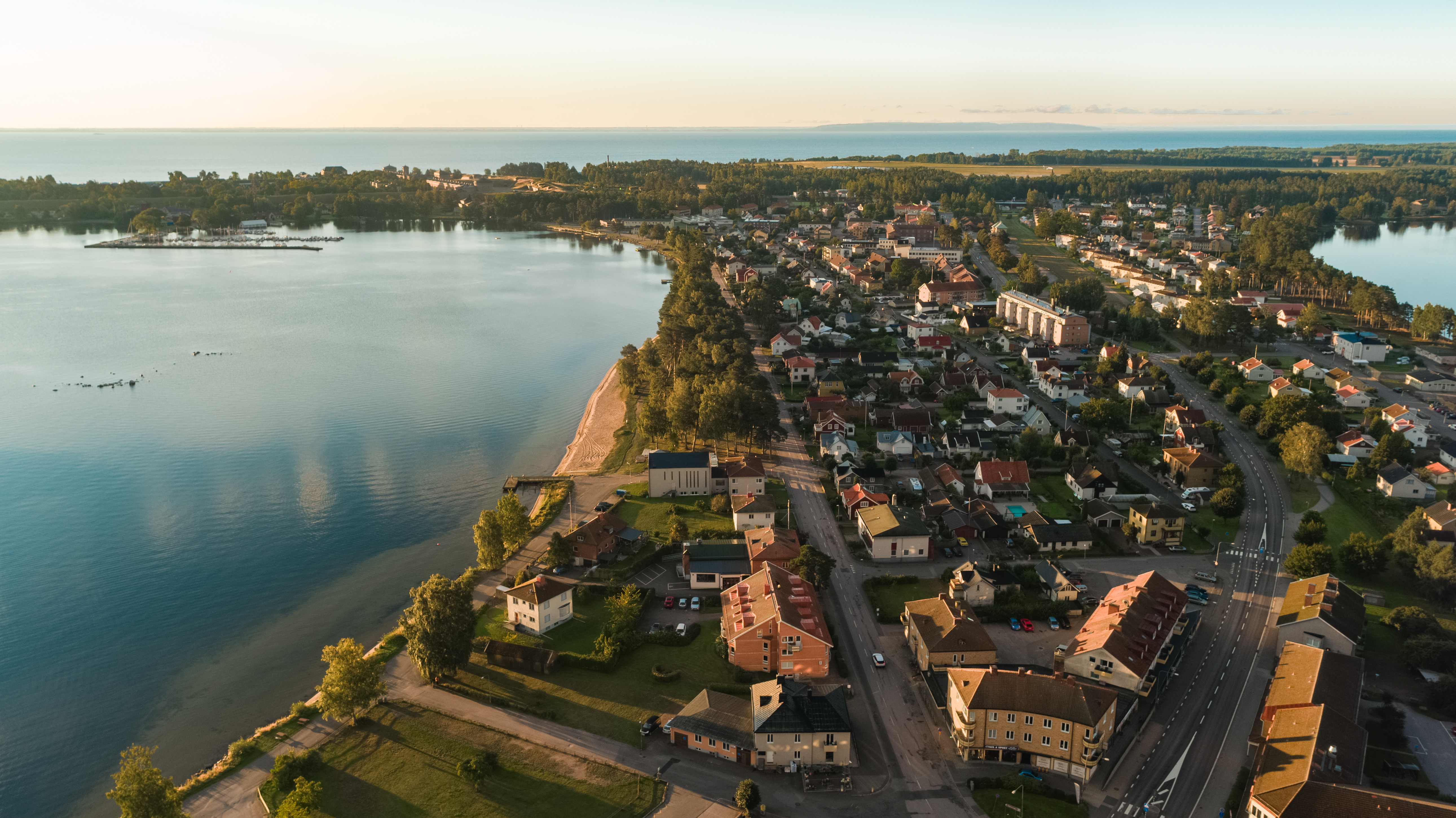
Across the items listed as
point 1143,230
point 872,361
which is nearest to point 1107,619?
point 872,361

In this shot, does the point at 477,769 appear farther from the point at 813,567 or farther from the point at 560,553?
the point at 813,567

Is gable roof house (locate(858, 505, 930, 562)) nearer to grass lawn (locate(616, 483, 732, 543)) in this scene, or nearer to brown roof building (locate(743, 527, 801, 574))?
brown roof building (locate(743, 527, 801, 574))

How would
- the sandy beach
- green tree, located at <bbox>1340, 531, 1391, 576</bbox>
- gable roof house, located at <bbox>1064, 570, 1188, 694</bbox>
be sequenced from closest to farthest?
gable roof house, located at <bbox>1064, 570, 1188, 694</bbox>
green tree, located at <bbox>1340, 531, 1391, 576</bbox>
the sandy beach

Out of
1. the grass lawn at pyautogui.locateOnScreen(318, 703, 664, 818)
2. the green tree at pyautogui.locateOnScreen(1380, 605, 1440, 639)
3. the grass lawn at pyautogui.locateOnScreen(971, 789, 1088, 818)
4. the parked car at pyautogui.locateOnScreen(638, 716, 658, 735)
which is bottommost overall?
the grass lawn at pyautogui.locateOnScreen(971, 789, 1088, 818)

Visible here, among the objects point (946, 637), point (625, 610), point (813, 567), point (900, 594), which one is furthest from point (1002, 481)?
point (625, 610)

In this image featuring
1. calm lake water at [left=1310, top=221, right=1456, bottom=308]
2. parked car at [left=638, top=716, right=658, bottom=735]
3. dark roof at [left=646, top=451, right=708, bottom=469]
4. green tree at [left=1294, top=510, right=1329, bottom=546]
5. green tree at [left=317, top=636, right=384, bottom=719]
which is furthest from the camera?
calm lake water at [left=1310, top=221, right=1456, bottom=308]

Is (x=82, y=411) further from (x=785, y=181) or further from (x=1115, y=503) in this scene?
(x=785, y=181)

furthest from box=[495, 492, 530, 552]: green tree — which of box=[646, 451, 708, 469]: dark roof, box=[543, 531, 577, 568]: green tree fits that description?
box=[646, 451, 708, 469]: dark roof
